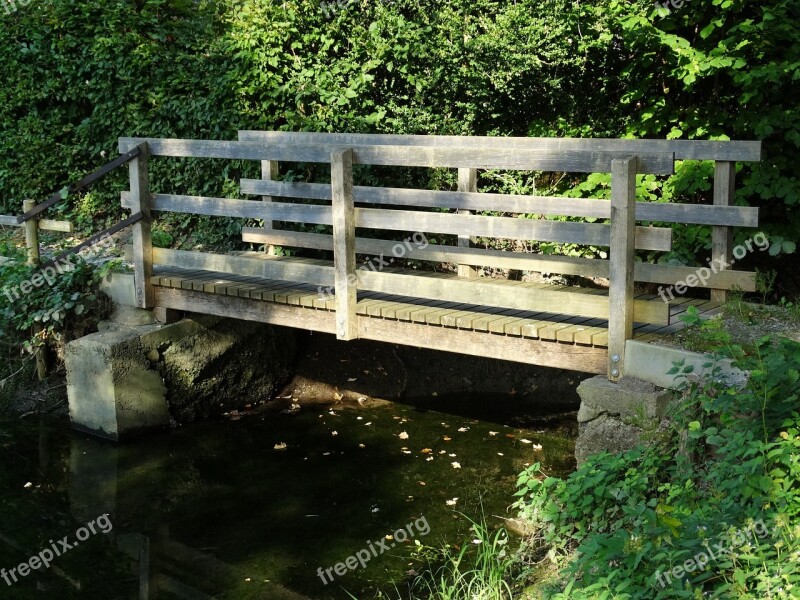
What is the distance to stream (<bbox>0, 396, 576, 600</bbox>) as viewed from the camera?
5.84m

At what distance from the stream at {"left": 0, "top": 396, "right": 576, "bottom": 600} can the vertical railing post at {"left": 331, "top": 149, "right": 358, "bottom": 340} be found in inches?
45.7

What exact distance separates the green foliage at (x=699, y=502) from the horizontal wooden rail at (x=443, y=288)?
0.68m

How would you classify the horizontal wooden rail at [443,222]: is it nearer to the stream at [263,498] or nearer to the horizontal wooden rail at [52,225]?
the horizontal wooden rail at [52,225]

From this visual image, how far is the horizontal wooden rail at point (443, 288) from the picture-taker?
19.4 feet

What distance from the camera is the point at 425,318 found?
264 inches

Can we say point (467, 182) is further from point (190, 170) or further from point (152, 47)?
point (152, 47)

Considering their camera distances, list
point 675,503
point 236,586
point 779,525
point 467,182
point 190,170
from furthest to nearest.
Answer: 1. point 190,170
2. point 467,182
3. point 236,586
4. point 675,503
5. point 779,525

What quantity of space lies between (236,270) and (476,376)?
8.45 feet

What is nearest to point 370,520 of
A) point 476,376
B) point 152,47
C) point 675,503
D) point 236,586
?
point 236,586

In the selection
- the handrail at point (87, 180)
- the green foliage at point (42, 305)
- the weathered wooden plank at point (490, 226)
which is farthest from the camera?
the green foliage at point (42, 305)

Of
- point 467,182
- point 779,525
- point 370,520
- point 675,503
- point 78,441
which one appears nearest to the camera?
point 779,525

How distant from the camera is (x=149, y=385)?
8.16m

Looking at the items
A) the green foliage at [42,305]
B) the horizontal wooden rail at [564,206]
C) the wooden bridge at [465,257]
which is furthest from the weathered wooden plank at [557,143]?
the green foliage at [42,305]

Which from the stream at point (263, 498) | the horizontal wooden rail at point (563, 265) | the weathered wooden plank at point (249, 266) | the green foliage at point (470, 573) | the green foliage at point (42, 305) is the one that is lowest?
the stream at point (263, 498)
